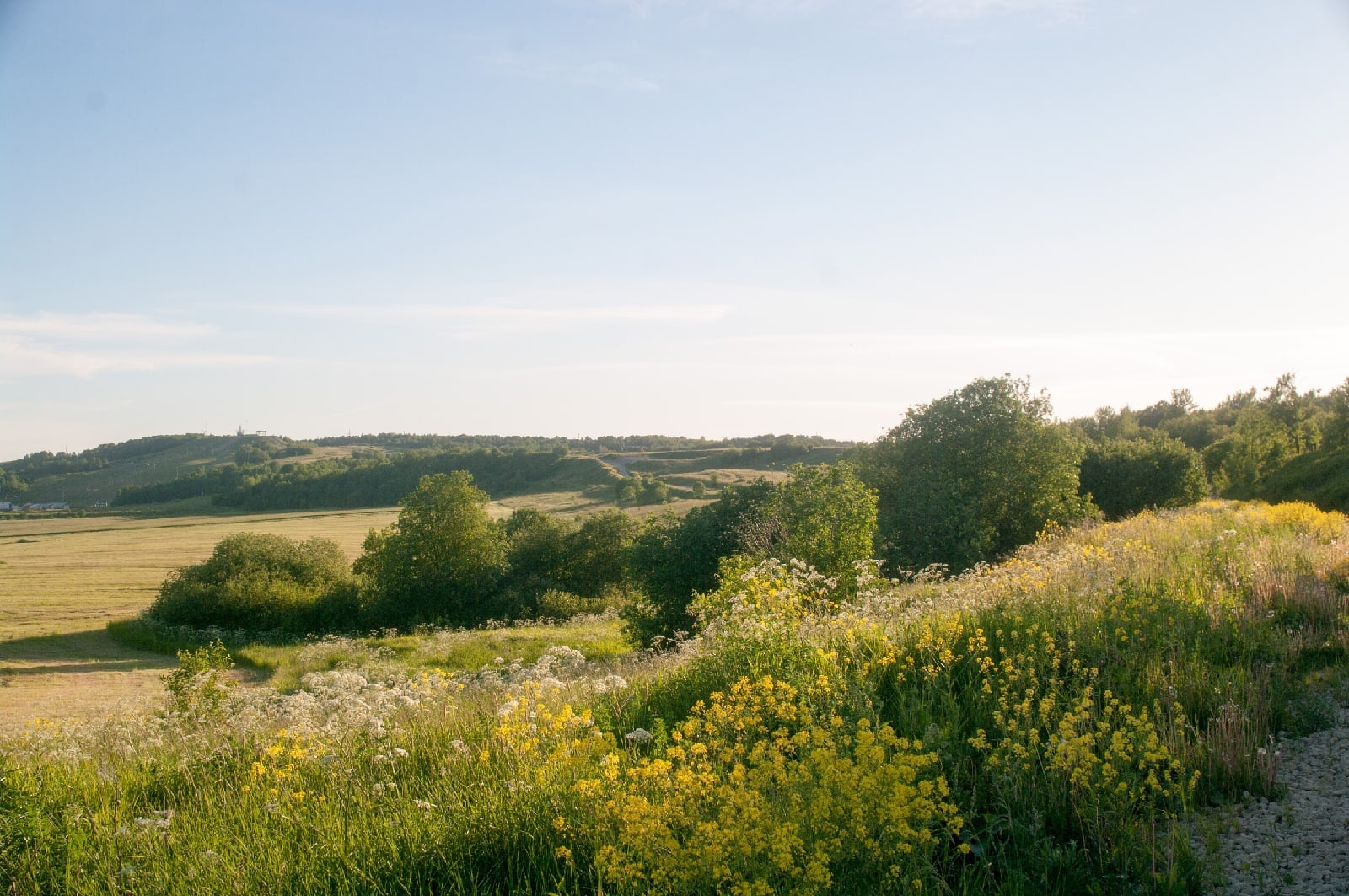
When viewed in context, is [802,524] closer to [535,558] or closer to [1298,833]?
[1298,833]

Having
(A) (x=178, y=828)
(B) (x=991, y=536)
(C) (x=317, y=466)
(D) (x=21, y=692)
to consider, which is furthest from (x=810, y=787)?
(C) (x=317, y=466)

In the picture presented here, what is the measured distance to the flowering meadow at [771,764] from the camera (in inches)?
140

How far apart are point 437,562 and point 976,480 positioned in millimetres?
27935

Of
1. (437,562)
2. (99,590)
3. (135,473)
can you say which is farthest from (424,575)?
(135,473)

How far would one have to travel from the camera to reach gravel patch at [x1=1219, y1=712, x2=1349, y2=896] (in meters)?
3.57

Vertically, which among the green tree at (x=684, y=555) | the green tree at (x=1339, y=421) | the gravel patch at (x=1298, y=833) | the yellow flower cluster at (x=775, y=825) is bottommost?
the green tree at (x=684, y=555)

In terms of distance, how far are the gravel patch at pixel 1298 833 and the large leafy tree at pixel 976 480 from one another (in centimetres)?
1997

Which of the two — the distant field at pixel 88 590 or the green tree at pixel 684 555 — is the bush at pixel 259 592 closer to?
the distant field at pixel 88 590

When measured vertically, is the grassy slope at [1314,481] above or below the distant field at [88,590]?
above

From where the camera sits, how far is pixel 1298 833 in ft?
12.9

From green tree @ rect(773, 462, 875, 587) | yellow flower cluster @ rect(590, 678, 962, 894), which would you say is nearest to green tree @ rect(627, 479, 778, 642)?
green tree @ rect(773, 462, 875, 587)

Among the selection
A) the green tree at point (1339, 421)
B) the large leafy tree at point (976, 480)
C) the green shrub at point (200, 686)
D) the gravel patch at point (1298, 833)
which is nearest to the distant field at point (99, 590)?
the green shrub at point (200, 686)

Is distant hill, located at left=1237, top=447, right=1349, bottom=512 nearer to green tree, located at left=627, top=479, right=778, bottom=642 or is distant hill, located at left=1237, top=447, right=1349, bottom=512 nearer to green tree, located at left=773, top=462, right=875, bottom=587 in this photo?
green tree, located at left=773, top=462, right=875, bottom=587

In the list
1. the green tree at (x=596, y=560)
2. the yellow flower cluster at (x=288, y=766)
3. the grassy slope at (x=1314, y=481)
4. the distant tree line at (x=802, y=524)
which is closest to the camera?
the yellow flower cluster at (x=288, y=766)
